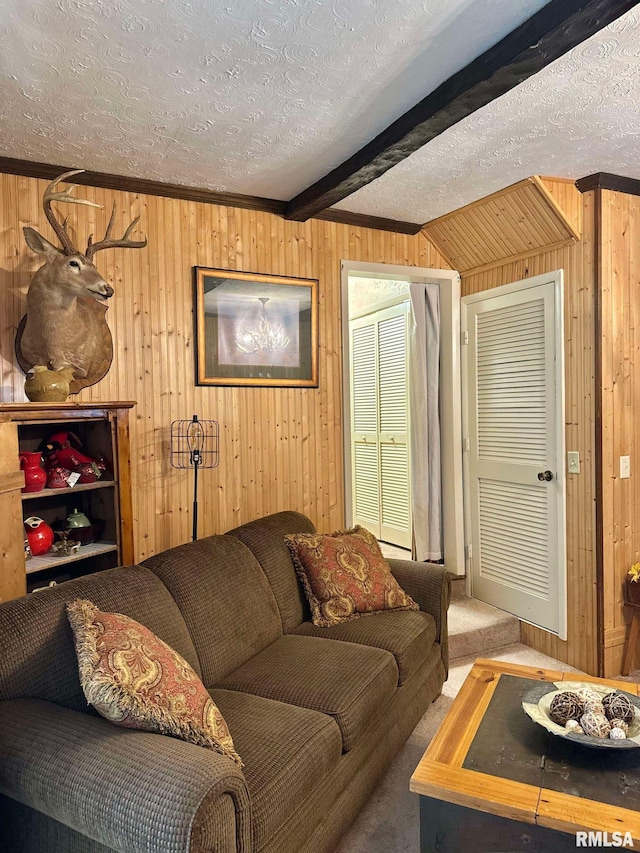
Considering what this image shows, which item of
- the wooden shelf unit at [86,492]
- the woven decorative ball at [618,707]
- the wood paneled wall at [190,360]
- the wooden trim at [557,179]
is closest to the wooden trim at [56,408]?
the wooden shelf unit at [86,492]

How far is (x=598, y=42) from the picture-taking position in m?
1.92

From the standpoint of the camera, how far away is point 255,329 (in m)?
3.50

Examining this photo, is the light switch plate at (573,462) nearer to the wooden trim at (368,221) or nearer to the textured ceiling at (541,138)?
→ the textured ceiling at (541,138)

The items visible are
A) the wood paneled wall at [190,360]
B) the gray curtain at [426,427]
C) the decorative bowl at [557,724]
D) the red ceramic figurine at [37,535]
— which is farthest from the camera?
the gray curtain at [426,427]

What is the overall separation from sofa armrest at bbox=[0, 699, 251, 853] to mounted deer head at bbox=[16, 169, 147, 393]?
1.59m

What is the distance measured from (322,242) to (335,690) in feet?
8.58

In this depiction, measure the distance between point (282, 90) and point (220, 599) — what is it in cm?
197

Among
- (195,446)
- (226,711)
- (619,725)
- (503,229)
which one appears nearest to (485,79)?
(503,229)

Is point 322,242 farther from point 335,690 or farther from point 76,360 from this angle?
point 335,690

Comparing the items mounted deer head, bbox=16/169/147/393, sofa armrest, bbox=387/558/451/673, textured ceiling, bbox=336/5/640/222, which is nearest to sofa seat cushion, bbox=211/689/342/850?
sofa armrest, bbox=387/558/451/673

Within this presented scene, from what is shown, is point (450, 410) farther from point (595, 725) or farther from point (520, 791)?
point (520, 791)

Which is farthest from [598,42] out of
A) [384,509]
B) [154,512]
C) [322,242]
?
[384,509]

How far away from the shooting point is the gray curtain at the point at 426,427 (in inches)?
168

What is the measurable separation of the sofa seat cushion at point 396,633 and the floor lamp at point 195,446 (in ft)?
3.08
